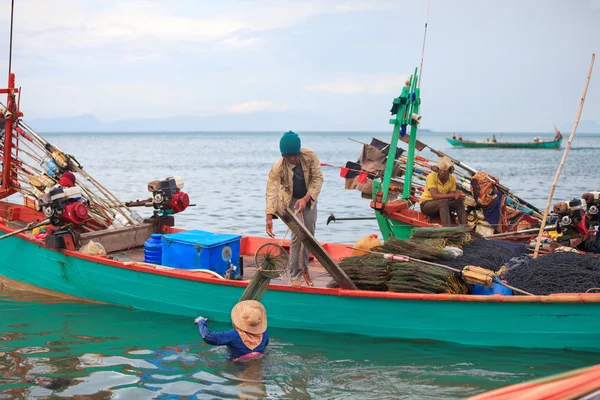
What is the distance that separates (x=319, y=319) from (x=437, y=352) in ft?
4.47

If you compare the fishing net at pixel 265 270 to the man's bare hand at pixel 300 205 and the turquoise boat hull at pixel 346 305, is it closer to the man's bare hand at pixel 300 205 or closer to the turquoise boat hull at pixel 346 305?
the man's bare hand at pixel 300 205

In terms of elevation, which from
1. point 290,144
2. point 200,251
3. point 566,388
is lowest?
point 200,251

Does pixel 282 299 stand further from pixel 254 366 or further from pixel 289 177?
pixel 289 177

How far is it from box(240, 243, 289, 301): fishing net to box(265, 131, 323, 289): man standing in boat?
0.66 ft

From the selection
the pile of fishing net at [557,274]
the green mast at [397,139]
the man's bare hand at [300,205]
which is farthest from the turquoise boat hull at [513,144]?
the man's bare hand at [300,205]

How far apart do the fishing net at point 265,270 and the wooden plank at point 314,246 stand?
34 centimetres

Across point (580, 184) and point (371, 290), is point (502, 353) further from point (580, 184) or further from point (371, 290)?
point (580, 184)

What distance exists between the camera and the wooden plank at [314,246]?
22.8 ft

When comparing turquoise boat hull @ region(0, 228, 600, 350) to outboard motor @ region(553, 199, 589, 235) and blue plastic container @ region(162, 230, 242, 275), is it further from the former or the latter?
outboard motor @ region(553, 199, 589, 235)

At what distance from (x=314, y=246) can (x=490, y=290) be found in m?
1.93

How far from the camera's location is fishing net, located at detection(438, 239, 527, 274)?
7.79 metres

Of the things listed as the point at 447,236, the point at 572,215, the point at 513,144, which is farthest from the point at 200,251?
the point at 513,144

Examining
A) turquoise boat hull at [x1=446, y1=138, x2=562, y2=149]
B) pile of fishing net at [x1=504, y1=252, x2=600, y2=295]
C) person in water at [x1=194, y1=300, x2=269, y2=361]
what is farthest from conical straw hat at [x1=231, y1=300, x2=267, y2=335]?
turquoise boat hull at [x1=446, y1=138, x2=562, y2=149]

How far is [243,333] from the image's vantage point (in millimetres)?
6500
